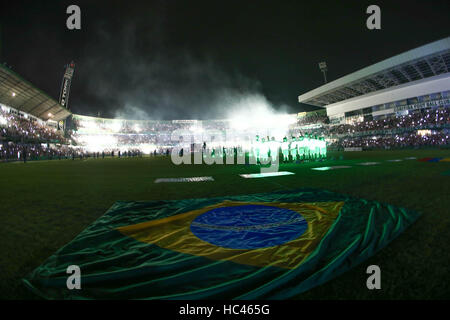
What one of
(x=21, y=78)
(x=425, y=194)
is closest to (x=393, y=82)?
(x=425, y=194)

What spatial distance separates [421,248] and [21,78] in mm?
45265

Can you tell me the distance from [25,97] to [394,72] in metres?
62.4

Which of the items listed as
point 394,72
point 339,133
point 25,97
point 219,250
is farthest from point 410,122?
point 25,97

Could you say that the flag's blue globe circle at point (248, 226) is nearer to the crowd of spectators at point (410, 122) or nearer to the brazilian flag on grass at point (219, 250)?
the brazilian flag on grass at point (219, 250)

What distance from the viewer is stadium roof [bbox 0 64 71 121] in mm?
30814

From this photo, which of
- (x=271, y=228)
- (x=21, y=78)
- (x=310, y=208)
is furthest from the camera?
(x=21, y=78)

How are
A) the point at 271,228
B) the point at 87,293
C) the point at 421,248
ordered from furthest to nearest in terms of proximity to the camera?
1. the point at 271,228
2. the point at 421,248
3. the point at 87,293

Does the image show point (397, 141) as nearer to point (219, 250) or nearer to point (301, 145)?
point (301, 145)

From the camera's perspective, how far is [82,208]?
4340mm

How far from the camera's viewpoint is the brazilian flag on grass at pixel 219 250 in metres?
1.70

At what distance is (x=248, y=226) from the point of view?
3035 mm

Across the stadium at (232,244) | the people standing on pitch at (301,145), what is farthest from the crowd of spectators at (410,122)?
the stadium at (232,244)
